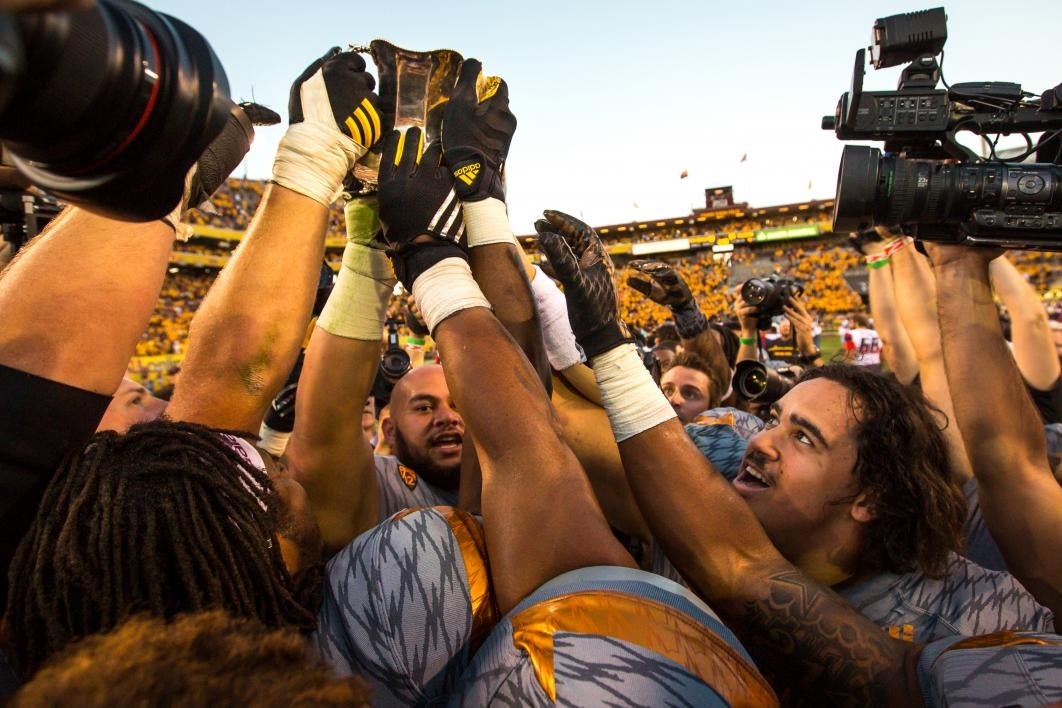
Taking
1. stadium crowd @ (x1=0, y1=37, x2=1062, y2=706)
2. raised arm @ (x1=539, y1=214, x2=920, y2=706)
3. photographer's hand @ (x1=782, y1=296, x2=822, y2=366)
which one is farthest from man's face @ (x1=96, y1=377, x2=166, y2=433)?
photographer's hand @ (x1=782, y1=296, x2=822, y2=366)

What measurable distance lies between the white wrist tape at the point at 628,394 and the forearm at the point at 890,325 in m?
2.19

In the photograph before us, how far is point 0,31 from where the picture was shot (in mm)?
536

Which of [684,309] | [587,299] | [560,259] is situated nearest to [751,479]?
[587,299]

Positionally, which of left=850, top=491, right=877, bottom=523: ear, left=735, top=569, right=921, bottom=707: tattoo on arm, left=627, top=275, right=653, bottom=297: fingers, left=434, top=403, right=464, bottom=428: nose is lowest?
left=735, top=569, right=921, bottom=707: tattoo on arm

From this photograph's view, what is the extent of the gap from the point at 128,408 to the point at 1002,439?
2.83 metres

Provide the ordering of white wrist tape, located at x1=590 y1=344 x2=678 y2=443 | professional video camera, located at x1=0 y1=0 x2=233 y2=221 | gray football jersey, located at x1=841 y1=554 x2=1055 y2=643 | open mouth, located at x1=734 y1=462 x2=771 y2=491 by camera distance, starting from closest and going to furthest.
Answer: professional video camera, located at x1=0 y1=0 x2=233 y2=221 < gray football jersey, located at x1=841 y1=554 x2=1055 y2=643 < white wrist tape, located at x1=590 y1=344 x2=678 y2=443 < open mouth, located at x1=734 y1=462 x2=771 y2=491

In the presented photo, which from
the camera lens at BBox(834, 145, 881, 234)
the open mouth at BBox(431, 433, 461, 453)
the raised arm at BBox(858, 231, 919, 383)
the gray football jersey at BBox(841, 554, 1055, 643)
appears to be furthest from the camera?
the raised arm at BBox(858, 231, 919, 383)

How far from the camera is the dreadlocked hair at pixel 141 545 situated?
1.07 meters

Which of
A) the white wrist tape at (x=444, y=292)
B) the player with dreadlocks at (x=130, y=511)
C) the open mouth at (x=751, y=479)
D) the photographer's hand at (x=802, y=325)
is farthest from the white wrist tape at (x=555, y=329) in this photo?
the photographer's hand at (x=802, y=325)

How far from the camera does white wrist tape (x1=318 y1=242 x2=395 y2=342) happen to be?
2234mm

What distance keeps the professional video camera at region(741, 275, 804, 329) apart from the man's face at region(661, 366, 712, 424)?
116cm

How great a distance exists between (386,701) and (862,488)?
4.87 feet

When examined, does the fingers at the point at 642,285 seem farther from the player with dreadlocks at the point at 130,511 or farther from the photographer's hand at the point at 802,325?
the player with dreadlocks at the point at 130,511

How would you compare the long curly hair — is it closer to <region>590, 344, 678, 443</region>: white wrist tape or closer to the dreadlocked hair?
<region>590, 344, 678, 443</region>: white wrist tape
